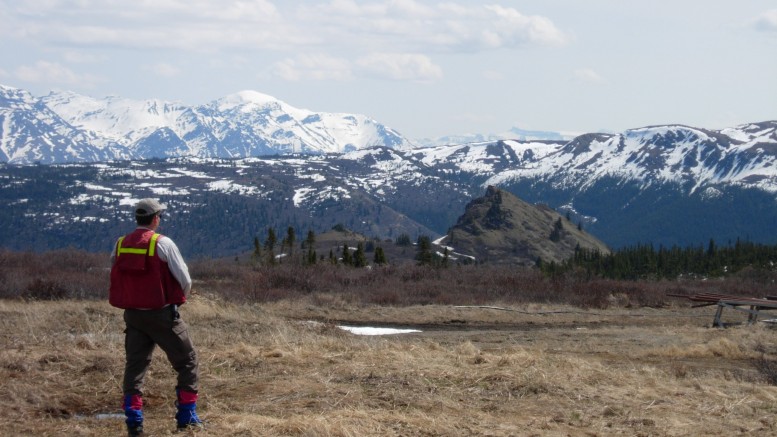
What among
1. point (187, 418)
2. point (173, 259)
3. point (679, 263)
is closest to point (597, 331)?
point (187, 418)

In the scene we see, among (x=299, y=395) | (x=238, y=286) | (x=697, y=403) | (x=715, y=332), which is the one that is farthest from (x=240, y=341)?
(x=238, y=286)

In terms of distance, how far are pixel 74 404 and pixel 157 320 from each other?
223cm

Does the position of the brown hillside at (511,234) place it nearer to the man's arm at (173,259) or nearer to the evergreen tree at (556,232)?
the evergreen tree at (556,232)

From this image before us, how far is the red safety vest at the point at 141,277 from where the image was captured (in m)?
9.38

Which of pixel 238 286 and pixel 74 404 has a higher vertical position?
pixel 74 404

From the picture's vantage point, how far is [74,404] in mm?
10781

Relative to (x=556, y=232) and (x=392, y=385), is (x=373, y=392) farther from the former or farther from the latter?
(x=556, y=232)

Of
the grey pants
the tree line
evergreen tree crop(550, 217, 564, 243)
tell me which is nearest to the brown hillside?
evergreen tree crop(550, 217, 564, 243)

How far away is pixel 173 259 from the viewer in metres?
9.39

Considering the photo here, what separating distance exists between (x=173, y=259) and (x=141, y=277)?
39 centimetres

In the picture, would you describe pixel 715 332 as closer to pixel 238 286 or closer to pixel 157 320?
pixel 157 320

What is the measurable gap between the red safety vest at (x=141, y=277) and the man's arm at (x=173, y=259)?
2.1 inches

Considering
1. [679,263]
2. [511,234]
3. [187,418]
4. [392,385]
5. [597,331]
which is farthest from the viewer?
[511,234]

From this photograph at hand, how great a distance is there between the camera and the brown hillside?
164m
